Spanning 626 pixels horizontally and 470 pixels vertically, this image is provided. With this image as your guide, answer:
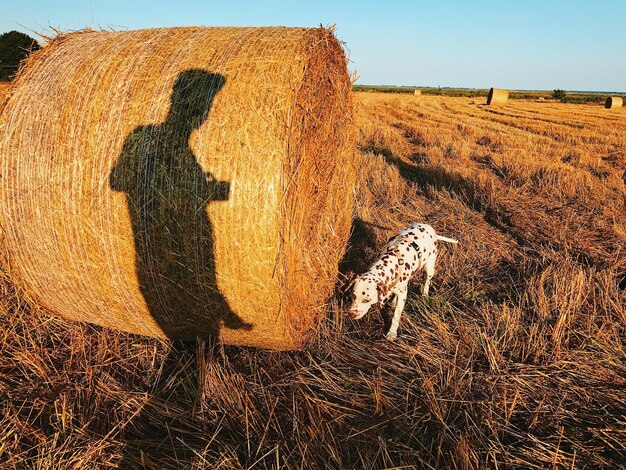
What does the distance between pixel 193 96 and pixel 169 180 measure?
658mm

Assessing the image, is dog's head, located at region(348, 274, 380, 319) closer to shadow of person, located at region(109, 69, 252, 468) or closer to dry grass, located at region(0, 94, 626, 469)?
dry grass, located at region(0, 94, 626, 469)

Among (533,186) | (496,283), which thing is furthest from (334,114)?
(533,186)

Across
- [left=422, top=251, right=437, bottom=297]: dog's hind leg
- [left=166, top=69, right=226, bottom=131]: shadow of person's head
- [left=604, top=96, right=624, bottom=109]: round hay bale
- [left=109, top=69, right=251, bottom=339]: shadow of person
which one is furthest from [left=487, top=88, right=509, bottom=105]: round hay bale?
[left=109, top=69, right=251, bottom=339]: shadow of person

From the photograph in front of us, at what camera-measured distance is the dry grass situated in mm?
2670

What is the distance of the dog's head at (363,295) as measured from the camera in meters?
3.88

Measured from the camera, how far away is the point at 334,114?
15.3ft

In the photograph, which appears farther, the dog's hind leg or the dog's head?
the dog's hind leg

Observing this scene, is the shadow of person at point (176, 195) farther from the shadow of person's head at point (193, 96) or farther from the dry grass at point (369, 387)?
the dry grass at point (369, 387)

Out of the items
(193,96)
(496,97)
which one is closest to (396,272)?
(193,96)

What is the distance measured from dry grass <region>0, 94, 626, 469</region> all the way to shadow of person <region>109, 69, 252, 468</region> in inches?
1.3

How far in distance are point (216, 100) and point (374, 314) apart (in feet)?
8.88

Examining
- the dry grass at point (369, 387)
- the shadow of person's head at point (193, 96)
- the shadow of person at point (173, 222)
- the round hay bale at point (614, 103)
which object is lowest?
the dry grass at point (369, 387)

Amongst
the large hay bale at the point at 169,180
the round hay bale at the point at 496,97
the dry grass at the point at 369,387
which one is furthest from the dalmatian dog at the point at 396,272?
the round hay bale at the point at 496,97

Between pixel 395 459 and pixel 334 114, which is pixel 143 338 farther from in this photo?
pixel 334 114
